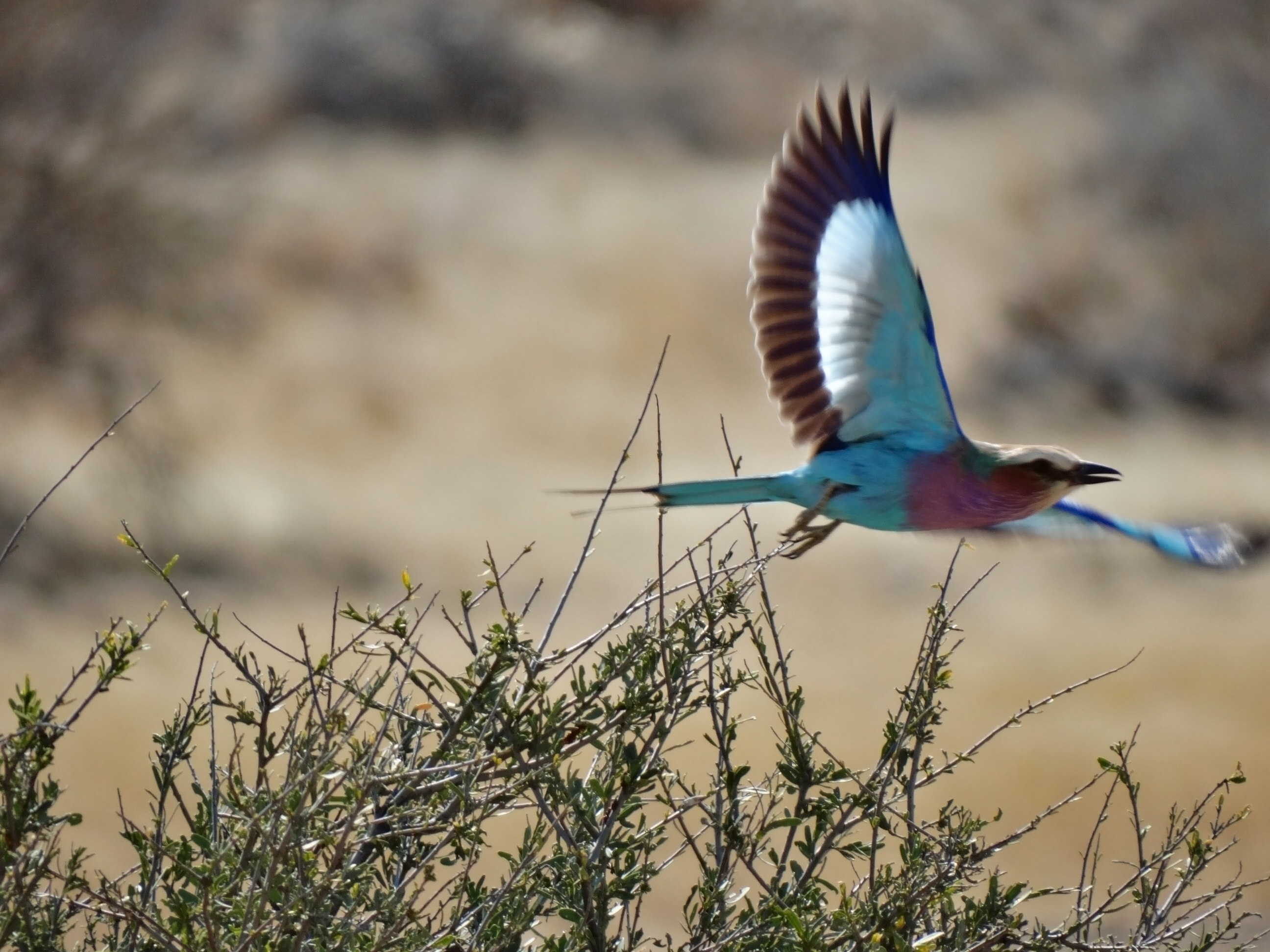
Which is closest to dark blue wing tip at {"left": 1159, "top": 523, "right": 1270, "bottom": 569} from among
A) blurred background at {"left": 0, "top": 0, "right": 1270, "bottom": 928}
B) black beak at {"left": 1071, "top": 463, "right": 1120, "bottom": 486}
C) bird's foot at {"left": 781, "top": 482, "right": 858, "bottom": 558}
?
black beak at {"left": 1071, "top": 463, "right": 1120, "bottom": 486}

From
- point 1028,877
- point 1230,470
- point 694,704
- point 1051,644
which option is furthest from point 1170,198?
point 694,704

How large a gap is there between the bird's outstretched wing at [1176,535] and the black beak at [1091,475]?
0.45 feet

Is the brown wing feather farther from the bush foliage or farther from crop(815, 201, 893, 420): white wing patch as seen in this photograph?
the bush foliage

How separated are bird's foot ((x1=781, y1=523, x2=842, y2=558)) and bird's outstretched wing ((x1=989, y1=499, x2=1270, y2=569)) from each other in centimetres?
40

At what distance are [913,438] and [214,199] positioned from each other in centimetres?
957

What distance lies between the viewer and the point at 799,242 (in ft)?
10.4

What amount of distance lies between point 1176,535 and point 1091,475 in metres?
0.28

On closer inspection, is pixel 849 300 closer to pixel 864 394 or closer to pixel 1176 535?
pixel 864 394

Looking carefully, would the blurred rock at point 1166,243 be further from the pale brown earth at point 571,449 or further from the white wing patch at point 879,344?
the white wing patch at point 879,344

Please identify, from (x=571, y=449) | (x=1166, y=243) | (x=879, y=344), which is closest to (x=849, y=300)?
(x=879, y=344)

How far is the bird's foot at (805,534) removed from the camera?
2.71m

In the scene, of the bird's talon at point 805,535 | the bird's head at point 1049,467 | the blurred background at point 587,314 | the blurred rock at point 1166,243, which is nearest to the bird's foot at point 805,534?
the bird's talon at point 805,535

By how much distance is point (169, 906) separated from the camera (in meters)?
2.00

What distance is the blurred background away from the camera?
10.1 meters
